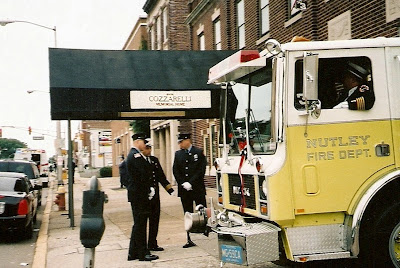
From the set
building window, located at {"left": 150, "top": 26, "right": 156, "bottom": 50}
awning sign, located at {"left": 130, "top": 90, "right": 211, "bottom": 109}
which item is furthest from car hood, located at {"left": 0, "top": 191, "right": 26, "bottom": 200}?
building window, located at {"left": 150, "top": 26, "right": 156, "bottom": 50}

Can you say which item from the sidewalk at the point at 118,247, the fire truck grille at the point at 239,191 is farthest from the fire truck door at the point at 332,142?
the sidewalk at the point at 118,247

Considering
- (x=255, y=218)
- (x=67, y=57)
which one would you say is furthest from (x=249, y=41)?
(x=255, y=218)

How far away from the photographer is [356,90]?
5.82 m

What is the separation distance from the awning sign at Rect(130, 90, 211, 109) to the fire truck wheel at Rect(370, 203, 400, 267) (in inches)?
280

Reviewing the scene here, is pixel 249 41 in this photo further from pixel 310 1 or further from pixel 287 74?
pixel 287 74

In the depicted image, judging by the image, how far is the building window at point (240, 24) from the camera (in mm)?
17636

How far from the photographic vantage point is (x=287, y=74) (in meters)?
5.70

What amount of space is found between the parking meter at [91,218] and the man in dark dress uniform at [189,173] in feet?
14.1

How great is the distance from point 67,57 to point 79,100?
4.13 ft

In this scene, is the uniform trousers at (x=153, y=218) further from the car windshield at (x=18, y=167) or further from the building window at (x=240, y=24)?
the car windshield at (x=18, y=167)

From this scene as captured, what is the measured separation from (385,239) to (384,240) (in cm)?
2

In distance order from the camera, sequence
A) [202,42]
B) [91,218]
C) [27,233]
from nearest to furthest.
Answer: [91,218]
[27,233]
[202,42]

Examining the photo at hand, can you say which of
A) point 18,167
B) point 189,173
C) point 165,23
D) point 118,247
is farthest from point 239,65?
point 165,23

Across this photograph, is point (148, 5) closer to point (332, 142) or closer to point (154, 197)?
point (154, 197)
